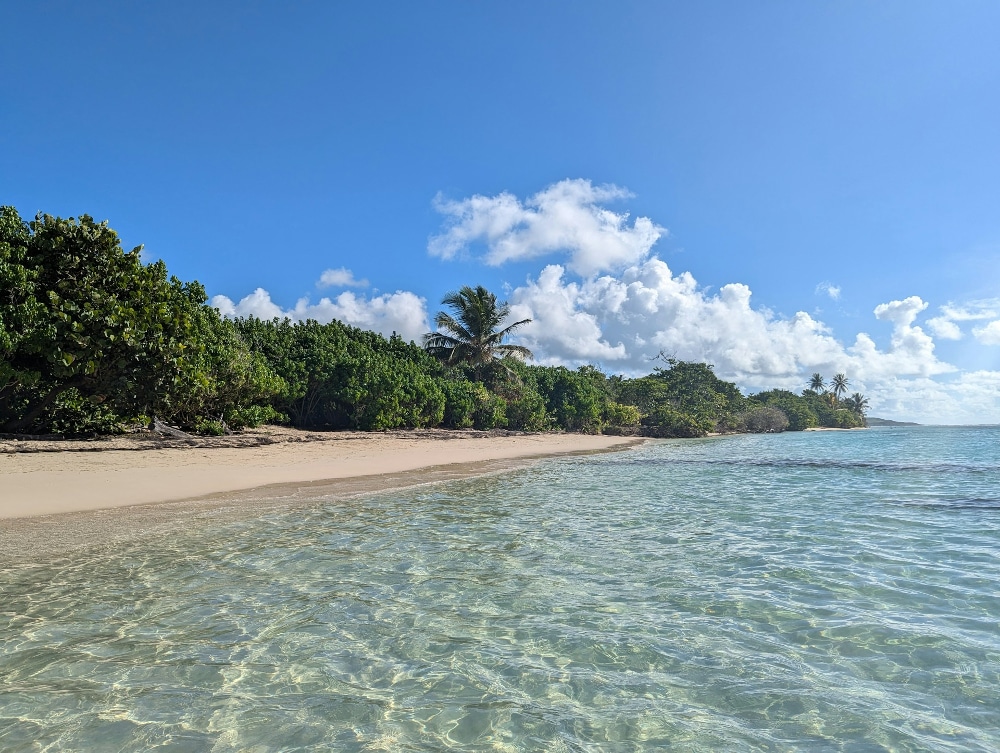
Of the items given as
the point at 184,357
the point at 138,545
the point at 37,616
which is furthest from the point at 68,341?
the point at 37,616

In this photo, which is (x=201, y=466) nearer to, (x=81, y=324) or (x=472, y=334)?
(x=81, y=324)

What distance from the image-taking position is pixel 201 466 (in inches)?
616

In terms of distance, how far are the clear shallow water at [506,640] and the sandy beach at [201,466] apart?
4.19m

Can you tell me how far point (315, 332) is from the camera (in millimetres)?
33750

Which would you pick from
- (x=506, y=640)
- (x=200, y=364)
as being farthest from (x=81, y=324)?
(x=506, y=640)

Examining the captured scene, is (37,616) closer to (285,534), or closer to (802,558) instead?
(285,534)

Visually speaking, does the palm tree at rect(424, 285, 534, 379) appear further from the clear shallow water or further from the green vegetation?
the clear shallow water

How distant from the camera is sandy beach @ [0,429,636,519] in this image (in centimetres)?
1125

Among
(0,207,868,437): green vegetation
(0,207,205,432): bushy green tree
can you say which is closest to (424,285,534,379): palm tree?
(0,207,868,437): green vegetation

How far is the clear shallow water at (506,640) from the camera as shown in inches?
130

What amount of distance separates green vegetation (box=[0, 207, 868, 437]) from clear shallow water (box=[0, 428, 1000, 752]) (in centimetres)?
1105

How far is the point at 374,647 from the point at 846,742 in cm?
306

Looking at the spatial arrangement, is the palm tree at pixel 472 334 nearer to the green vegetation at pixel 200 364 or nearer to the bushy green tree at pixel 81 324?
the green vegetation at pixel 200 364

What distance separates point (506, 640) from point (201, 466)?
1352 centimetres
